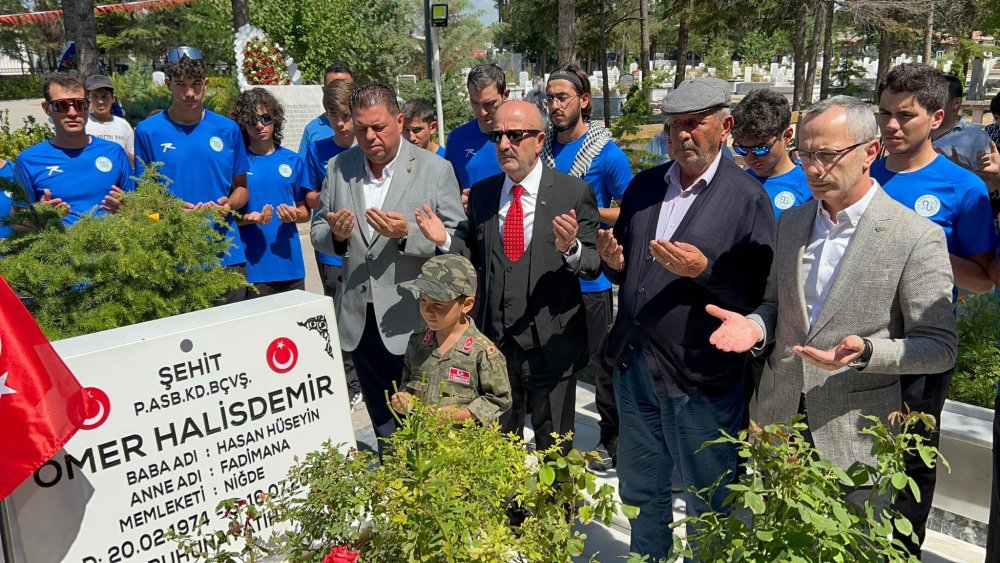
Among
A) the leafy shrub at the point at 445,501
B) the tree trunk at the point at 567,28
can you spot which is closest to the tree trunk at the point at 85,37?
the tree trunk at the point at 567,28

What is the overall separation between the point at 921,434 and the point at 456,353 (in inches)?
68.5

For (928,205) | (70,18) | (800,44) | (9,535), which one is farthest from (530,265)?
(800,44)

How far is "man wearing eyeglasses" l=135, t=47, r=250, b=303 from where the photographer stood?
4.68 meters

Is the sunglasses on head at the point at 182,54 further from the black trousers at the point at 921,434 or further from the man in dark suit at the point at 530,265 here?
the black trousers at the point at 921,434

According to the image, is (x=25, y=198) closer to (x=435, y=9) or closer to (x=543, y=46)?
(x=435, y=9)

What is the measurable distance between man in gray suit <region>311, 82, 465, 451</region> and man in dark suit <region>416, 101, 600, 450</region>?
0.24 metres

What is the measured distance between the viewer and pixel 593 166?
13.8 ft

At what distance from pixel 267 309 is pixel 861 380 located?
201 cm

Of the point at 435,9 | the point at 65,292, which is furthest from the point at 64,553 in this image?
→ the point at 435,9

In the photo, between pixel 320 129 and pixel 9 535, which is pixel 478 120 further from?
pixel 9 535

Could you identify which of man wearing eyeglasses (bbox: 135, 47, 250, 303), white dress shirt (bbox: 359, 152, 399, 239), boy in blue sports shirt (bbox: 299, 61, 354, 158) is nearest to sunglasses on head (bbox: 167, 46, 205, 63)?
man wearing eyeglasses (bbox: 135, 47, 250, 303)

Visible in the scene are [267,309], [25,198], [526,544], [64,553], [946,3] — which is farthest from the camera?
[946,3]

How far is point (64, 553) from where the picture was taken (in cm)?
227

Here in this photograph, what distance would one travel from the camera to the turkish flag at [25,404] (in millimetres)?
2145
